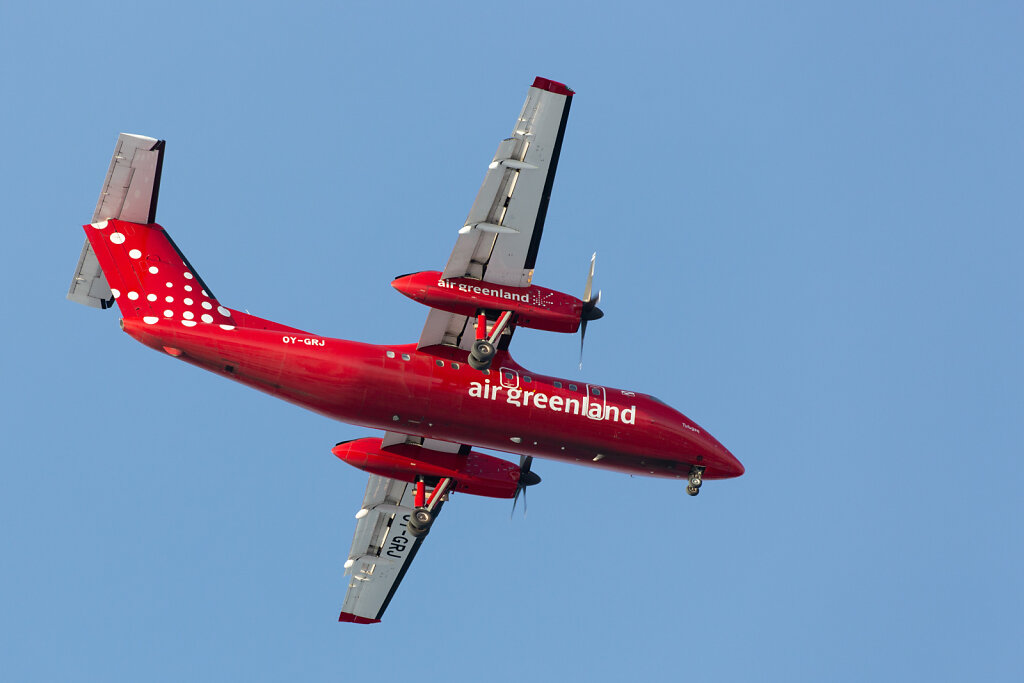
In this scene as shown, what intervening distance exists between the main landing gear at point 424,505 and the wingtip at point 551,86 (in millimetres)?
11306

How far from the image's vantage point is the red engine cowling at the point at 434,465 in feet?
111

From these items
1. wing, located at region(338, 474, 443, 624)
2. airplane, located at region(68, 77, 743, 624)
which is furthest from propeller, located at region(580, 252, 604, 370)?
wing, located at region(338, 474, 443, 624)

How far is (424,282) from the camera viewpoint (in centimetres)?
2988

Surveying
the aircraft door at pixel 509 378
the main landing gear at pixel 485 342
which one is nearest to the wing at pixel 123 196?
the main landing gear at pixel 485 342

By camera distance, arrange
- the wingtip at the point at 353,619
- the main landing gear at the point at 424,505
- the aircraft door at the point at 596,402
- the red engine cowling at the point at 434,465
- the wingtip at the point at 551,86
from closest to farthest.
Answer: the wingtip at the point at 551,86 < the aircraft door at the point at 596,402 < the main landing gear at the point at 424,505 < the red engine cowling at the point at 434,465 < the wingtip at the point at 353,619

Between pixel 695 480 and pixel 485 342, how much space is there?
7375mm

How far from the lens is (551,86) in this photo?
28.1 m

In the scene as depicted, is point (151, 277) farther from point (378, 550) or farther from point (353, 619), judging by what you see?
point (353, 619)

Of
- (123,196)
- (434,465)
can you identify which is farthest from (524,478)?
(123,196)

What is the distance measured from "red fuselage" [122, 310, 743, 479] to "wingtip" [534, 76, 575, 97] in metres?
6.82

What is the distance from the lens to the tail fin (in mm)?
28875

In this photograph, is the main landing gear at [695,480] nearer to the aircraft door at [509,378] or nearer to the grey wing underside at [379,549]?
the aircraft door at [509,378]

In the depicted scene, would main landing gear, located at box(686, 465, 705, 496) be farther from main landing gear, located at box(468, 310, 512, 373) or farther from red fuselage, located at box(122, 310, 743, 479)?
main landing gear, located at box(468, 310, 512, 373)

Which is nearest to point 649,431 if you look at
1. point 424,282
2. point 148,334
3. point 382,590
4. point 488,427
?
point 488,427
